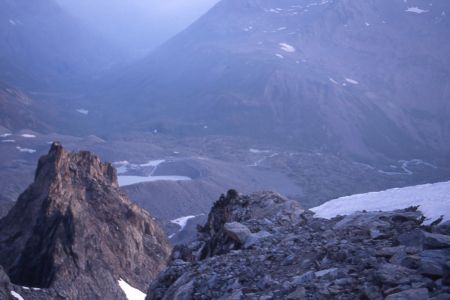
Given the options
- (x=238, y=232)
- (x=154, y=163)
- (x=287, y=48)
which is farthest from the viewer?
(x=287, y=48)

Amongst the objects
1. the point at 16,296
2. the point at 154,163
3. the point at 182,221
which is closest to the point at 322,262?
the point at 16,296

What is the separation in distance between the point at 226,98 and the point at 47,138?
184ft

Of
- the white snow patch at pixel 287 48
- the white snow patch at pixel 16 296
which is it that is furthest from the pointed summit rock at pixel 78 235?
the white snow patch at pixel 287 48

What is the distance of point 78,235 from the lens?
4353cm

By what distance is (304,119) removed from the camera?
162375mm

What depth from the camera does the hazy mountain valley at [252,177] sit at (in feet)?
39.5

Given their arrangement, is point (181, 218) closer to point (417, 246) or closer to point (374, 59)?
point (417, 246)

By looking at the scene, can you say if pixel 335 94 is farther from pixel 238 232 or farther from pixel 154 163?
pixel 238 232

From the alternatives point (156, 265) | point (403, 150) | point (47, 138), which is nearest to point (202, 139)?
point (47, 138)

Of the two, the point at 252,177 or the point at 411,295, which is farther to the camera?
the point at 252,177

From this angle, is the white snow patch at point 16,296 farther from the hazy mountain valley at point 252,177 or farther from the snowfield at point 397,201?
the snowfield at point 397,201

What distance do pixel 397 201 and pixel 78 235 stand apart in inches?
1174

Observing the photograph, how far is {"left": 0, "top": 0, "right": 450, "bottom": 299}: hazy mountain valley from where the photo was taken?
39.5 feet

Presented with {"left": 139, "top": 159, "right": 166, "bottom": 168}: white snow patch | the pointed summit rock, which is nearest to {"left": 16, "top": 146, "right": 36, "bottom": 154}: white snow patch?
{"left": 139, "top": 159, "right": 166, "bottom": 168}: white snow patch
